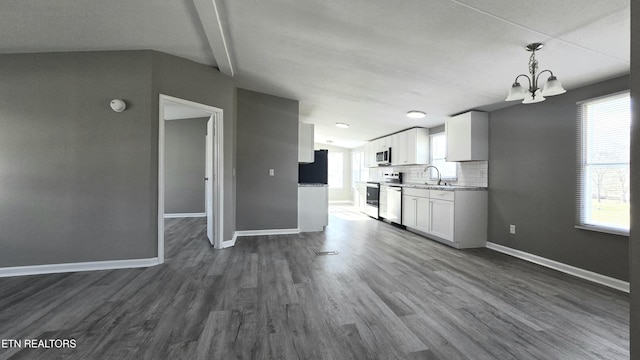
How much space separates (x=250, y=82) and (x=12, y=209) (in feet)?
10.5

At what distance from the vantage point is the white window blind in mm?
5250

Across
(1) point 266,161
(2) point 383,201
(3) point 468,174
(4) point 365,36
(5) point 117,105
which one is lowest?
(2) point 383,201

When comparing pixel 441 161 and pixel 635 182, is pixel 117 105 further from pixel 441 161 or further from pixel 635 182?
pixel 441 161

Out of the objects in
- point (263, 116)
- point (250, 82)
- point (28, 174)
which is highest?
point (250, 82)

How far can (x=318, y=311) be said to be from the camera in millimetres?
2252

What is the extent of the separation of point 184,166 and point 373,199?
487 cm

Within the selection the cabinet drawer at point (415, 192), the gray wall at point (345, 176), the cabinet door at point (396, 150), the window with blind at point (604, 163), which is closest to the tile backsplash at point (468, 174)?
the cabinet door at point (396, 150)

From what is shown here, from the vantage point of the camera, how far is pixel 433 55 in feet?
9.07

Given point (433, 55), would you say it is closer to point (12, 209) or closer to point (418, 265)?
point (418, 265)

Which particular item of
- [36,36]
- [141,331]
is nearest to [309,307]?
[141,331]

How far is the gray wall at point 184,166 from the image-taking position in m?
7.04

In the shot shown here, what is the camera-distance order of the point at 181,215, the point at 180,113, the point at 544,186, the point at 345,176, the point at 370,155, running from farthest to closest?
the point at 345,176 < the point at 370,155 < the point at 181,215 < the point at 180,113 < the point at 544,186

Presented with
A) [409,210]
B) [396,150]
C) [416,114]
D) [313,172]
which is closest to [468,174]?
[409,210]

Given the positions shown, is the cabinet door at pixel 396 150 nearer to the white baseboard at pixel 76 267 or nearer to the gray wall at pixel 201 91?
the gray wall at pixel 201 91
